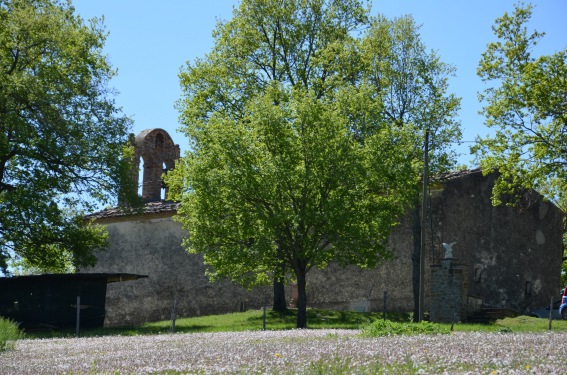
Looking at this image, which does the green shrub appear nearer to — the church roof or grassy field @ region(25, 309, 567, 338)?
grassy field @ region(25, 309, 567, 338)

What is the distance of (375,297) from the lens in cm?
3912

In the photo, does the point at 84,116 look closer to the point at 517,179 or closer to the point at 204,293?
the point at 204,293

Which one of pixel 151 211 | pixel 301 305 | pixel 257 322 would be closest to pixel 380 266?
pixel 257 322

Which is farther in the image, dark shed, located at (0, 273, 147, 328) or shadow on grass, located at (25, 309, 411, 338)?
dark shed, located at (0, 273, 147, 328)

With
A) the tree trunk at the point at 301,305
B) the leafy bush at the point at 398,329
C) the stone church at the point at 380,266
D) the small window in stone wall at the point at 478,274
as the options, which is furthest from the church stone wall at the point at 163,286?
the leafy bush at the point at 398,329

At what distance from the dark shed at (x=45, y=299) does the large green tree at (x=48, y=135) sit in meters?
1.50

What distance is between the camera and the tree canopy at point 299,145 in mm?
31438

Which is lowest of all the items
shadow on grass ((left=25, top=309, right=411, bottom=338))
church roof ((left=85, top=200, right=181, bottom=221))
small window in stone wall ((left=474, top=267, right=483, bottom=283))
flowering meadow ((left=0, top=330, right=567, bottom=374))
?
shadow on grass ((left=25, top=309, right=411, bottom=338))

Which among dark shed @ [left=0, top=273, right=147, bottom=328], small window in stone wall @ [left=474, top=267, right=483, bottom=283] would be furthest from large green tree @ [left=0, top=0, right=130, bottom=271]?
small window in stone wall @ [left=474, top=267, right=483, bottom=283]

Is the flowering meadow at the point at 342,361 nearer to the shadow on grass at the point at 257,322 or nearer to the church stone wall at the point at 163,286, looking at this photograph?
the shadow on grass at the point at 257,322

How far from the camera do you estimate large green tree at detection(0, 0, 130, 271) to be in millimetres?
33188

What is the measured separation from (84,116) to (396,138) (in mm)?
13694

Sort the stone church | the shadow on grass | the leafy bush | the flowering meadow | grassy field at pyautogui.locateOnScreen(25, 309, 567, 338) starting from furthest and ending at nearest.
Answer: the stone church < the shadow on grass < grassy field at pyautogui.locateOnScreen(25, 309, 567, 338) < the leafy bush < the flowering meadow

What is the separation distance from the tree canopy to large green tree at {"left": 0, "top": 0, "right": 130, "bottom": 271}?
435cm
